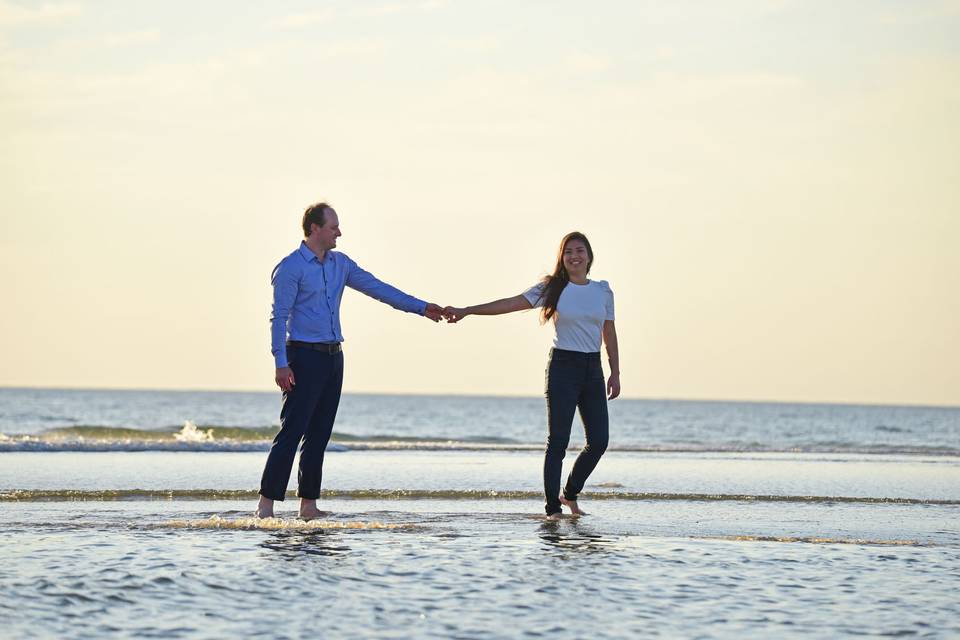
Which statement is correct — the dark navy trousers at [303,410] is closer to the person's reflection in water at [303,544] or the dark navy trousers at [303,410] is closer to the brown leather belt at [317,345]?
the brown leather belt at [317,345]

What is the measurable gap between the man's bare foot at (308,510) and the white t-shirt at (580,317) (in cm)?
214

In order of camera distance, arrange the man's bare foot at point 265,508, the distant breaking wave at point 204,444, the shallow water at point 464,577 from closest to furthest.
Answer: the shallow water at point 464,577
the man's bare foot at point 265,508
the distant breaking wave at point 204,444

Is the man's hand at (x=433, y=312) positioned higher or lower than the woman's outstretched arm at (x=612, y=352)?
higher

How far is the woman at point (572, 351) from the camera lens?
855 centimetres

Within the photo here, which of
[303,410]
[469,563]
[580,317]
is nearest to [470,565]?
[469,563]

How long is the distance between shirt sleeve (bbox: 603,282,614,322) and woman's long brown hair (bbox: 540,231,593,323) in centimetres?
20

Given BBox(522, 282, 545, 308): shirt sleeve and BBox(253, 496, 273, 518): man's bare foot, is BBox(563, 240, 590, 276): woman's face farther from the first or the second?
BBox(253, 496, 273, 518): man's bare foot

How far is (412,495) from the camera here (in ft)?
36.2

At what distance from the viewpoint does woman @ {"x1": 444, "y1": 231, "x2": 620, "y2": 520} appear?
8.55m

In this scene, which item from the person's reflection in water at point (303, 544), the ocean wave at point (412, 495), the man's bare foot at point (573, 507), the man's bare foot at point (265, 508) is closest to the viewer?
the person's reflection in water at point (303, 544)

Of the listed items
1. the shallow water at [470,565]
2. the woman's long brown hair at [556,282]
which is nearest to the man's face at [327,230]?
the woman's long brown hair at [556,282]

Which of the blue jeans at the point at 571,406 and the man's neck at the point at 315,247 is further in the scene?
the blue jeans at the point at 571,406

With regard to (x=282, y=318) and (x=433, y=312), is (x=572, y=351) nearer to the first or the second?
(x=433, y=312)

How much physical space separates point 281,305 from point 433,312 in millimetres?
1465
